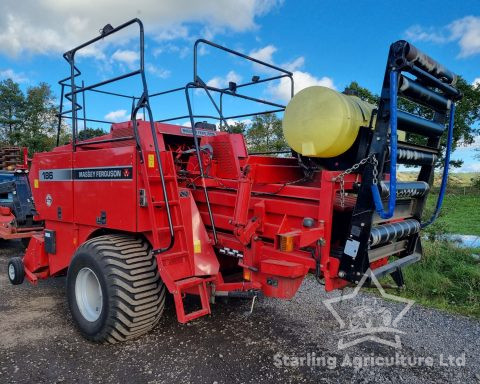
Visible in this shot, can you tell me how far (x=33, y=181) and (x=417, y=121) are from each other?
447 centimetres

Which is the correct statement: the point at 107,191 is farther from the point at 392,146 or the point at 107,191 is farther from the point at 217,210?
the point at 392,146

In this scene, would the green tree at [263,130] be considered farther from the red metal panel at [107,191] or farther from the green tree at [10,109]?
the green tree at [10,109]

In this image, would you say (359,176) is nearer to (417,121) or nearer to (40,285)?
(417,121)

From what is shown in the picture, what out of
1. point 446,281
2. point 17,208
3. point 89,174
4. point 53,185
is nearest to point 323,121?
point 89,174

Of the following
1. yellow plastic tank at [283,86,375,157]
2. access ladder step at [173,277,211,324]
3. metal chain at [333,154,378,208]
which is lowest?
access ladder step at [173,277,211,324]

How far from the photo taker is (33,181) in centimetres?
510

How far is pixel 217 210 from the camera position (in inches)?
152

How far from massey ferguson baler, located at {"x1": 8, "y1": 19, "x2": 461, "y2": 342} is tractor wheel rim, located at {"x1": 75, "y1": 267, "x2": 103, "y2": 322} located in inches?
0.5

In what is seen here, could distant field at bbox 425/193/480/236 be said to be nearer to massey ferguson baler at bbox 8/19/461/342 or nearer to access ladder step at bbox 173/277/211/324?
massey ferguson baler at bbox 8/19/461/342

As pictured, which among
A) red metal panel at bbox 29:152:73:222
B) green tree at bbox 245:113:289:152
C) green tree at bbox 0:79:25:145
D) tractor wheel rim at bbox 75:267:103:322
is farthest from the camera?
green tree at bbox 0:79:25:145

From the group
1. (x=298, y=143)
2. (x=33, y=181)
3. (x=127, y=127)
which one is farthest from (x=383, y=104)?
(x=33, y=181)

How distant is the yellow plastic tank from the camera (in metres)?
3.06

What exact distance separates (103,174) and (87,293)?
3.97ft

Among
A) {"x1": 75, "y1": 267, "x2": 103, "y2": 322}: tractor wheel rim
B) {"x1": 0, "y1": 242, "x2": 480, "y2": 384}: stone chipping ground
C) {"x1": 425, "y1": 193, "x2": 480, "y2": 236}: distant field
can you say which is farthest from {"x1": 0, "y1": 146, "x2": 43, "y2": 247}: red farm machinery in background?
{"x1": 425, "y1": 193, "x2": 480, "y2": 236}: distant field
